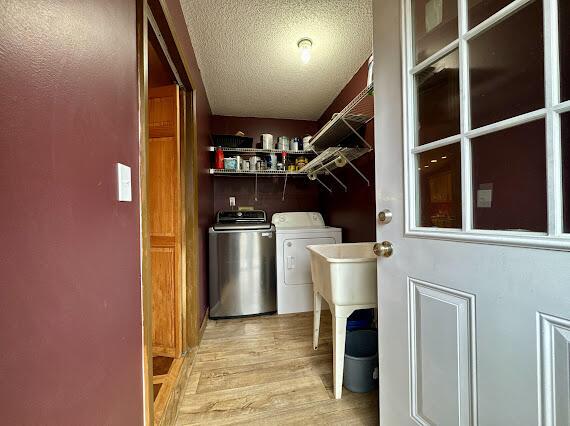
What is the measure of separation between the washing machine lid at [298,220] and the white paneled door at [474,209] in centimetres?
186

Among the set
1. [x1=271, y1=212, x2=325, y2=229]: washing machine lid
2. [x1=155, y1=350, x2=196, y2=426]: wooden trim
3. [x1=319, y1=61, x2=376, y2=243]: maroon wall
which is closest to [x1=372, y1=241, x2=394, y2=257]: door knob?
[x1=319, y1=61, x2=376, y2=243]: maroon wall

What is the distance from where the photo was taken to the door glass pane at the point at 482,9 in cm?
60

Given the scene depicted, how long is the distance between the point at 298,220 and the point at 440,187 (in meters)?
2.14

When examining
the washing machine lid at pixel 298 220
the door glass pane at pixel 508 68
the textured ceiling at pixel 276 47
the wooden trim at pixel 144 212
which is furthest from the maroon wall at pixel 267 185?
the door glass pane at pixel 508 68

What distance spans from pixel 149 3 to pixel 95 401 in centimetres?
142

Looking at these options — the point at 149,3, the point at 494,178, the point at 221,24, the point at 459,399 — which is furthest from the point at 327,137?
the point at 459,399

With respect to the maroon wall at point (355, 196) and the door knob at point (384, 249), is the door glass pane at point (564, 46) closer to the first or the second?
the door knob at point (384, 249)

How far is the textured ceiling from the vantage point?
1.47 meters

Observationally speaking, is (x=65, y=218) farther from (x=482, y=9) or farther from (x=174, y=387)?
(x=174, y=387)

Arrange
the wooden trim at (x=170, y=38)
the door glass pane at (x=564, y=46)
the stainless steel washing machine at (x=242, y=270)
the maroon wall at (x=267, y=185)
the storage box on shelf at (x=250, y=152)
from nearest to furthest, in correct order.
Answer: the door glass pane at (x=564, y=46), the wooden trim at (x=170, y=38), the stainless steel washing machine at (x=242, y=270), the storage box on shelf at (x=250, y=152), the maroon wall at (x=267, y=185)

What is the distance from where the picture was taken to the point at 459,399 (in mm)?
685

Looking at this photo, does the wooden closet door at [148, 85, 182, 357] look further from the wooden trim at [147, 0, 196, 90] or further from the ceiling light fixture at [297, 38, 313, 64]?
the ceiling light fixture at [297, 38, 313, 64]

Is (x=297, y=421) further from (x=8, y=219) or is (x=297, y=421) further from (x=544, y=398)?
(x=8, y=219)

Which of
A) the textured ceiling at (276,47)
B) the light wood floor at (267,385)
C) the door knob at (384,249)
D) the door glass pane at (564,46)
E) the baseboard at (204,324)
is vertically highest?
the textured ceiling at (276,47)
